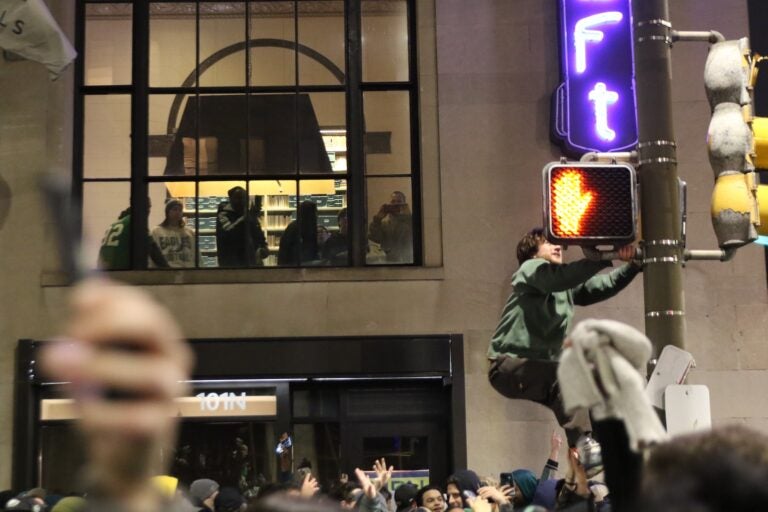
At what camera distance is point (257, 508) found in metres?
2.27

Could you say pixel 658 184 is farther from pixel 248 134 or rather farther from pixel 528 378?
pixel 248 134

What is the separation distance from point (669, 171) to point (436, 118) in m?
6.68

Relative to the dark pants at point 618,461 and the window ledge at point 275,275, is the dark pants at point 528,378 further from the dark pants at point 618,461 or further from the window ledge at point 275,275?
the window ledge at point 275,275

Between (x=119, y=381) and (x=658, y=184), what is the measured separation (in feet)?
18.3

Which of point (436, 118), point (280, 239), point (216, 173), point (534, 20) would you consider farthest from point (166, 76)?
point (534, 20)

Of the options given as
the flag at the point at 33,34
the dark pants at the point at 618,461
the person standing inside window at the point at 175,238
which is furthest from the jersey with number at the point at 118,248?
the dark pants at the point at 618,461

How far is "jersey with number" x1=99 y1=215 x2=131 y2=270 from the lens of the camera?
1321 cm

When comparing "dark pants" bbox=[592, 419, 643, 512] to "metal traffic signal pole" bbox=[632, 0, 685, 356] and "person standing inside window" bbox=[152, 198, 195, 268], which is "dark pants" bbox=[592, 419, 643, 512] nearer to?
"metal traffic signal pole" bbox=[632, 0, 685, 356]

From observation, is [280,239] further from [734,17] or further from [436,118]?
[734,17]

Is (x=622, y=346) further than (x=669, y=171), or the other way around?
(x=669, y=171)

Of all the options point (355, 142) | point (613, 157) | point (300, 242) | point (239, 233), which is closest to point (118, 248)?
point (239, 233)

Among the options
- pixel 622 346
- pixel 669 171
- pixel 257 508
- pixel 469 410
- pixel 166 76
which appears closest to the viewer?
pixel 257 508

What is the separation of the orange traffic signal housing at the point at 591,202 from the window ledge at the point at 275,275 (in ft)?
20.7

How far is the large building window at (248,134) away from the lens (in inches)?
520
